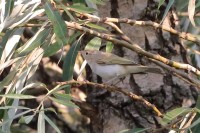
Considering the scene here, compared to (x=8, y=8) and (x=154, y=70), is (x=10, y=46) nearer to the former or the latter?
(x=8, y=8)

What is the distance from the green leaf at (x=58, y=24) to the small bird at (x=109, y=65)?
47 cm

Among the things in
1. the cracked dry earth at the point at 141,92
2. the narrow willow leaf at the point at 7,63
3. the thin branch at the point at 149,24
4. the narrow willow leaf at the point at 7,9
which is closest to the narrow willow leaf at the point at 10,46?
the narrow willow leaf at the point at 7,63

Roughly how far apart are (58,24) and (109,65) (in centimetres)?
70

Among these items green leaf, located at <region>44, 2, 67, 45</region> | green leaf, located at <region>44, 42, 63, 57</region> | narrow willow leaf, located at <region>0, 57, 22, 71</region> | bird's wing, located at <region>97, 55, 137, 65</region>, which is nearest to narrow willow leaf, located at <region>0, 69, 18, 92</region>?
narrow willow leaf, located at <region>0, 57, 22, 71</region>

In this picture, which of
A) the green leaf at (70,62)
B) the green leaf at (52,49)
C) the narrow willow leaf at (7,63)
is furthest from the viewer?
the green leaf at (70,62)

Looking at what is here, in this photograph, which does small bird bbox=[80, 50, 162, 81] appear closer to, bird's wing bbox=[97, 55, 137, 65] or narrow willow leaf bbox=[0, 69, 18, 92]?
bird's wing bbox=[97, 55, 137, 65]

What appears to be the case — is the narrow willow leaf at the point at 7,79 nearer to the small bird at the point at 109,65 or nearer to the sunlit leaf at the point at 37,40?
the sunlit leaf at the point at 37,40

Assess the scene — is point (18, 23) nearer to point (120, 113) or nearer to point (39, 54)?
point (39, 54)

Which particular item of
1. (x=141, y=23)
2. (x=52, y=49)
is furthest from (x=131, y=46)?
(x=52, y=49)

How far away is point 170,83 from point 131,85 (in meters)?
0.17

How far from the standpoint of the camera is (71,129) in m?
4.57

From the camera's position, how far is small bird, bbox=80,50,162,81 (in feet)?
8.28

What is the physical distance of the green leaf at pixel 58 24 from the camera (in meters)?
2.11

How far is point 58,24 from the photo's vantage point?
6.98 feet
